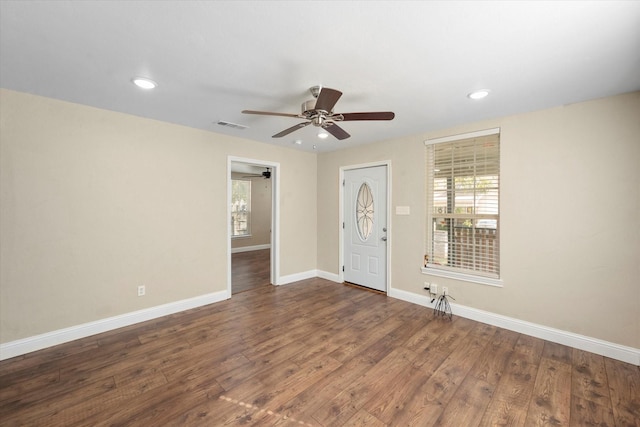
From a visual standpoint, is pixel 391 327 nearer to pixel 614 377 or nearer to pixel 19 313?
pixel 614 377

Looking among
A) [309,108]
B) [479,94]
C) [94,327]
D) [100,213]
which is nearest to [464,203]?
[479,94]

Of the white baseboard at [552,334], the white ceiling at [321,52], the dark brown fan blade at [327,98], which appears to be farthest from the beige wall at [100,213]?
the white baseboard at [552,334]

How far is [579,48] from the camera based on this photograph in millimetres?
1798

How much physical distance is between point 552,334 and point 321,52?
3626mm

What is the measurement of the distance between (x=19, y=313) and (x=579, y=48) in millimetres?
5137

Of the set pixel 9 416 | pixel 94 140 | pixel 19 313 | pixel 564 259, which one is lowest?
pixel 9 416

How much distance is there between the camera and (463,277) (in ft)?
11.5

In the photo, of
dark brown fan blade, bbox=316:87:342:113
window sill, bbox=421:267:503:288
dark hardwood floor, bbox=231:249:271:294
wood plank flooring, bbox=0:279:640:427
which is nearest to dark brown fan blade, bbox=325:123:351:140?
dark brown fan blade, bbox=316:87:342:113

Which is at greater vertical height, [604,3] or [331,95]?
[604,3]

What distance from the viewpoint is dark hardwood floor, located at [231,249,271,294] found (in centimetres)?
481

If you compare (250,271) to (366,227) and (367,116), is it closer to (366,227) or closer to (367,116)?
(366,227)

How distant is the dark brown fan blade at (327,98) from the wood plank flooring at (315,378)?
7.32 feet

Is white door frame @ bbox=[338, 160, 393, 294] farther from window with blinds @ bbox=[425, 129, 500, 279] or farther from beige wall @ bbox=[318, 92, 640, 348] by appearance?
beige wall @ bbox=[318, 92, 640, 348]

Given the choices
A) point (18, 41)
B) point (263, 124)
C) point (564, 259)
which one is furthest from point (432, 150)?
point (18, 41)
